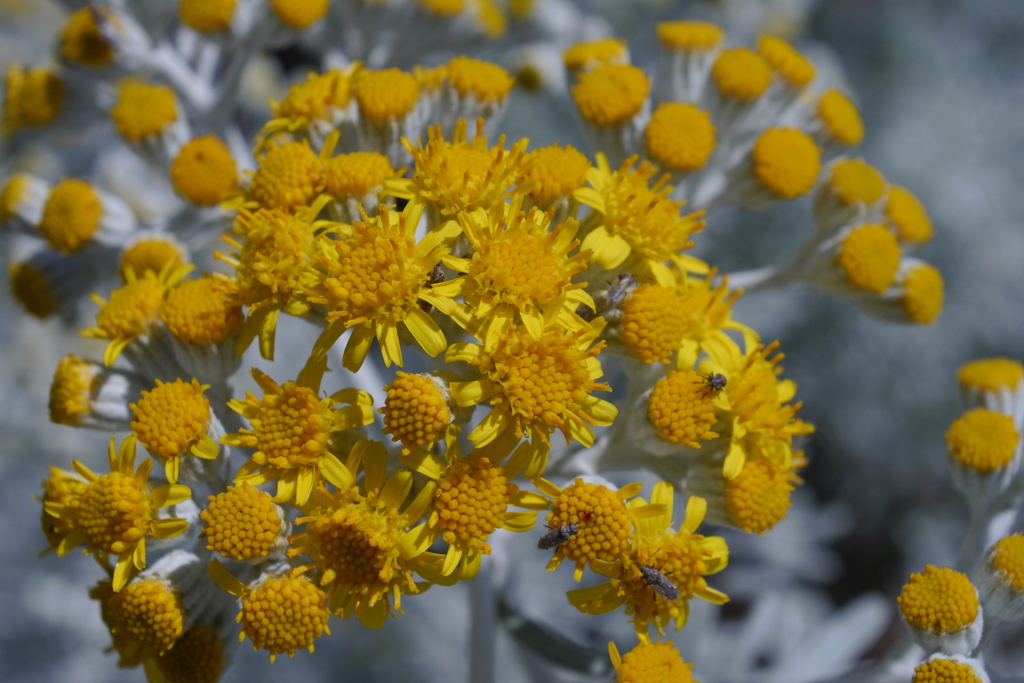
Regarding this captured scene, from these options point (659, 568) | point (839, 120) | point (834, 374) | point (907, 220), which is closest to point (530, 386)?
point (659, 568)

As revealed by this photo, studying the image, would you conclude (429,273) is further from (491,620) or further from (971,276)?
(971,276)

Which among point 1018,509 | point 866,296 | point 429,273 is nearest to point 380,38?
point 429,273

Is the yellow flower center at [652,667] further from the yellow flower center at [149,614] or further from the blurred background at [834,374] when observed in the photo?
the blurred background at [834,374]

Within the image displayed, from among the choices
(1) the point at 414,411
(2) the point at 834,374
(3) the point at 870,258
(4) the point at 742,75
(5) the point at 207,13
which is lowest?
(2) the point at 834,374

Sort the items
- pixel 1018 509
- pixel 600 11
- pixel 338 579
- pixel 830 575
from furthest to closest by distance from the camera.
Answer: pixel 600 11 → pixel 830 575 → pixel 1018 509 → pixel 338 579

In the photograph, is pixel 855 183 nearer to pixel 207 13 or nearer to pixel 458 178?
pixel 458 178

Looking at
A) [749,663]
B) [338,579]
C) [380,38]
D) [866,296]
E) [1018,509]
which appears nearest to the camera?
[338,579]

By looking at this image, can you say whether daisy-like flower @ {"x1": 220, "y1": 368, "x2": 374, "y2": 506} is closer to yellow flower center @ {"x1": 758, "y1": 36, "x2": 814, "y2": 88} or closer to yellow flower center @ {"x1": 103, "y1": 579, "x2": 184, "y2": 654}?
yellow flower center @ {"x1": 103, "y1": 579, "x2": 184, "y2": 654}
